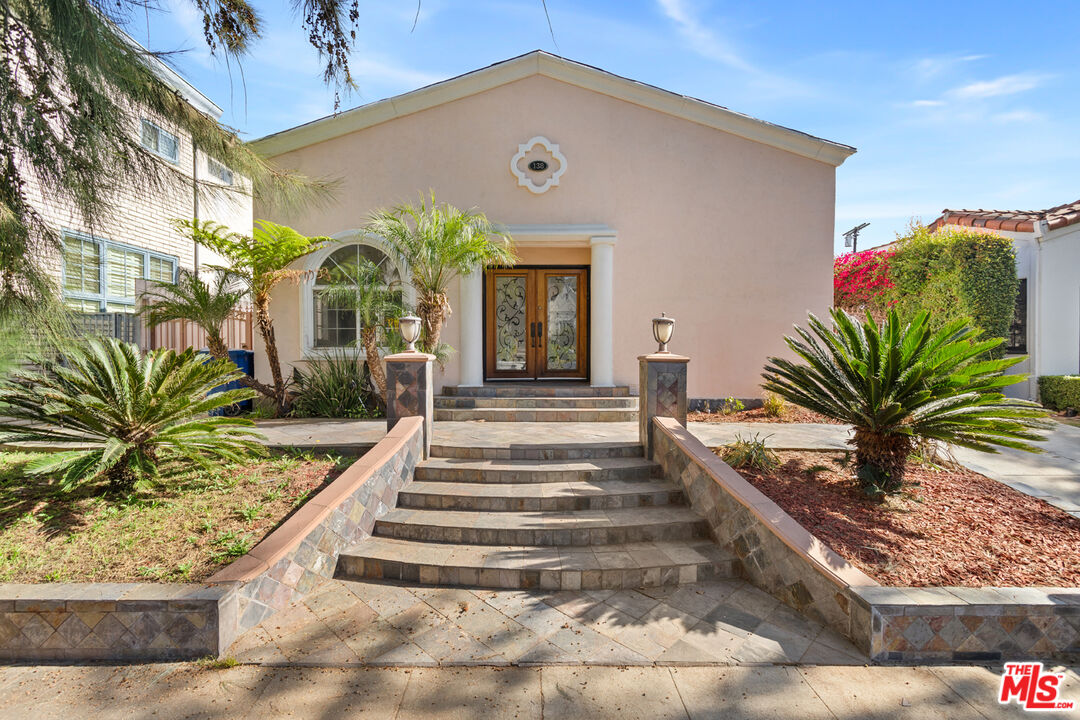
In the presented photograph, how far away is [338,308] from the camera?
8.88m

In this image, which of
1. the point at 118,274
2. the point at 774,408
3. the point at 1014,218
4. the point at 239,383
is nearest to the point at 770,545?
the point at 774,408

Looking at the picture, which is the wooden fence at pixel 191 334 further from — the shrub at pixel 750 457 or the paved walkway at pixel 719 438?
the shrub at pixel 750 457

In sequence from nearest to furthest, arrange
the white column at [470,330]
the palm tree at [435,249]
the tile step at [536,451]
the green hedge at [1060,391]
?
the tile step at [536,451] < the palm tree at [435,249] < the white column at [470,330] < the green hedge at [1060,391]

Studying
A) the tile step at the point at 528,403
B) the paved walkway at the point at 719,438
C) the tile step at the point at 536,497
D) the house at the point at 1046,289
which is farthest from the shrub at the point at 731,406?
the house at the point at 1046,289

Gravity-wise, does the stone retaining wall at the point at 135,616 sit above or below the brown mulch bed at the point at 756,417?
below

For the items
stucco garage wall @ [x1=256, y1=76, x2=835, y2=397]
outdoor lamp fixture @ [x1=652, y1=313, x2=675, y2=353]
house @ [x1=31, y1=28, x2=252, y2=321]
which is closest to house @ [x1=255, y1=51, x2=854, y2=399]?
stucco garage wall @ [x1=256, y1=76, x2=835, y2=397]

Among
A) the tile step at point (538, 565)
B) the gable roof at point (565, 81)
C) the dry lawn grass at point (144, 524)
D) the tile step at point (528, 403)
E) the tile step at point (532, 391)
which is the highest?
the gable roof at point (565, 81)

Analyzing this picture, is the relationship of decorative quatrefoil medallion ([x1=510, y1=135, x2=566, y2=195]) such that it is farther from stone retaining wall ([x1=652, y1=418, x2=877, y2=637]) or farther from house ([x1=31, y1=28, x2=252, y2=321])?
stone retaining wall ([x1=652, y1=418, x2=877, y2=637])

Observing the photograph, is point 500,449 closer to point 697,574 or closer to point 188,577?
point 697,574

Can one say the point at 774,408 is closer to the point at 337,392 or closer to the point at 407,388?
the point at 407,388

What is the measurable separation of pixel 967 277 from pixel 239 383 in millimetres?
14771

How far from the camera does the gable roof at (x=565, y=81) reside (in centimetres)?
848

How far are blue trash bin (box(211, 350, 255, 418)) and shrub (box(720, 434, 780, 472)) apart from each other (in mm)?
7433

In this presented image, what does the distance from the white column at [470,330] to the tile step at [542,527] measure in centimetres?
432
